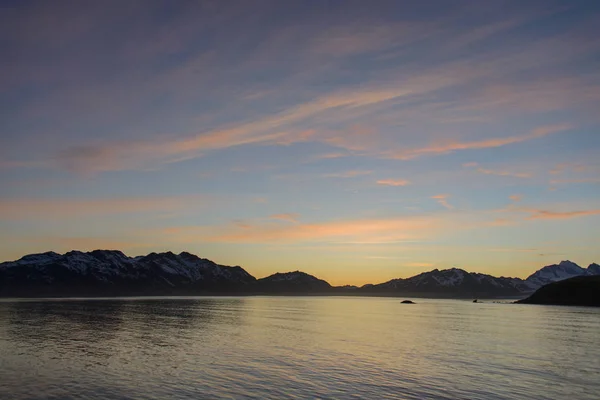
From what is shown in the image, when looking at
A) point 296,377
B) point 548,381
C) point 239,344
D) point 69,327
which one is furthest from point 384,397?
point 69,327

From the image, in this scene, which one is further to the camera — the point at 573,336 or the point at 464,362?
the point at 573,336

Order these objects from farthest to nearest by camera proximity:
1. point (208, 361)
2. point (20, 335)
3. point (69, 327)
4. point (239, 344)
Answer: point (69, 327)
point (20, 335)
point (239, 344)
point (208, 361)

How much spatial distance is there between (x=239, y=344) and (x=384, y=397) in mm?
34510

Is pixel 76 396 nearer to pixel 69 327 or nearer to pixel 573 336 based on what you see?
pixel 69 327

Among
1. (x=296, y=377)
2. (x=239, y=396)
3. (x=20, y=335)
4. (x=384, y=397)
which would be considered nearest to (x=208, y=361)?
(x=296, y=377)

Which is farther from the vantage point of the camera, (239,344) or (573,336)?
(573,336)

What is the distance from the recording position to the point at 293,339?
71.9m

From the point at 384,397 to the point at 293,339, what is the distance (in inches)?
1564

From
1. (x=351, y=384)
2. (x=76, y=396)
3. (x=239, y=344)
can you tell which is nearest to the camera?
(x=76, y=396)

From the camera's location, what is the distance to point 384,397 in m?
33.7

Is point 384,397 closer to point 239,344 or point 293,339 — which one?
point 239,344

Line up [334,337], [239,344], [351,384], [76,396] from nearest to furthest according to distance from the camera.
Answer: [76,396], [351,384], [239,344], [334,337]

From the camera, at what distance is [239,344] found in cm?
6406

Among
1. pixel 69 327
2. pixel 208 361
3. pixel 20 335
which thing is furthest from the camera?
pixel 69 327
